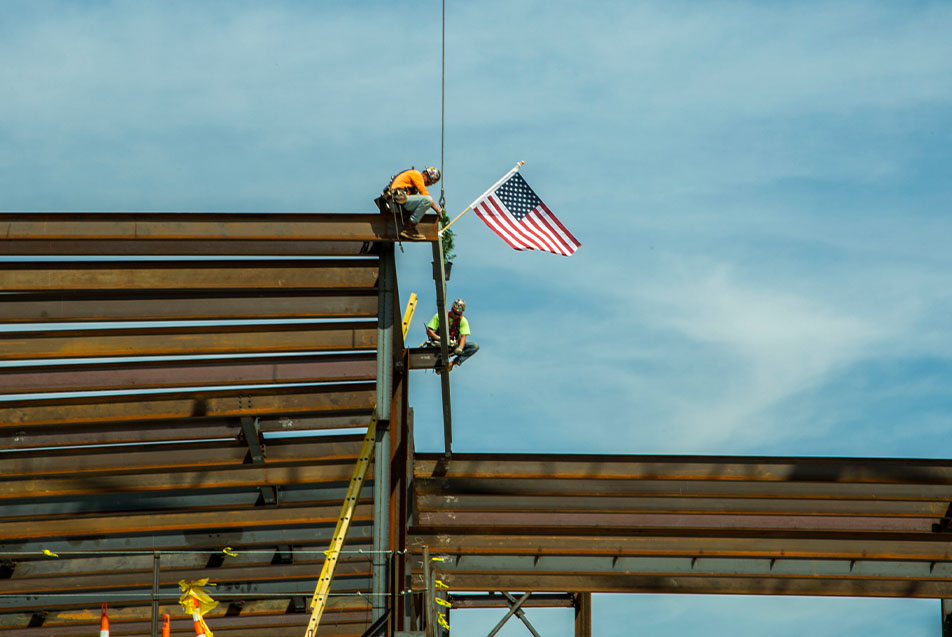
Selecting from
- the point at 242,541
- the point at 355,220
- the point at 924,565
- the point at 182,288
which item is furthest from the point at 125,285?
the point at 924,565

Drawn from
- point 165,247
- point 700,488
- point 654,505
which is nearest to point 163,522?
point 165,247

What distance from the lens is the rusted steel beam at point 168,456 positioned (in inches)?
744

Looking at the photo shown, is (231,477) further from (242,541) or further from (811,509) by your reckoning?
(811,509)

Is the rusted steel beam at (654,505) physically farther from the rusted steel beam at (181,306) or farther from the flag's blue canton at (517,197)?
the flag's blue canton at (517,197)

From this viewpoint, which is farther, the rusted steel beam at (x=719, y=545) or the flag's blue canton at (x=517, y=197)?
the rusted steel beam at (x=719, y=545)

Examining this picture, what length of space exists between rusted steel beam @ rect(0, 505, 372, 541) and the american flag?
662 cm

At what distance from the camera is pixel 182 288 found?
15.9 meters

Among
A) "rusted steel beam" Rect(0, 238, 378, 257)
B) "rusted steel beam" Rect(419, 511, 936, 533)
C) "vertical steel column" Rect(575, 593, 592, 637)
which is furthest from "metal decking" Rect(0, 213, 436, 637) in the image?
"vertical steel column" Rect(575, 593, 592, 637)

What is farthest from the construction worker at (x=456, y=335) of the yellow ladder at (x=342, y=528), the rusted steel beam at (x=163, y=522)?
the rusted steel beam at (x=163, y=522)

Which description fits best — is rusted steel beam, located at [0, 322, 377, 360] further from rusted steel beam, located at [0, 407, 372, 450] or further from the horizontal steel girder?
the horizontal steel girder

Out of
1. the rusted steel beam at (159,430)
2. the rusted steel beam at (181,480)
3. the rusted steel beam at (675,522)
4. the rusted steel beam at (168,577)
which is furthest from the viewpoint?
the rusted steel beam at (168,577)

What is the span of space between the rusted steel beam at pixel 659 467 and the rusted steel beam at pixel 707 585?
2.47m

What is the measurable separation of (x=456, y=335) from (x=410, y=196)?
4.37 meters

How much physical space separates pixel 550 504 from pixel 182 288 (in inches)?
303
